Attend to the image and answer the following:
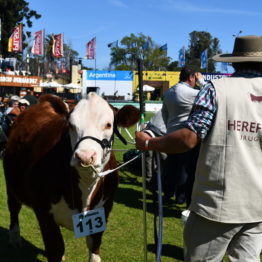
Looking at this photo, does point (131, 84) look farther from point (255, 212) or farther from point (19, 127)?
point (255, 212)

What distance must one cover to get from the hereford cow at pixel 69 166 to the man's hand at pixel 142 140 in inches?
18.1


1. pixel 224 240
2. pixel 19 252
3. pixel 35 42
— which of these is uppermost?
pixel 35 42

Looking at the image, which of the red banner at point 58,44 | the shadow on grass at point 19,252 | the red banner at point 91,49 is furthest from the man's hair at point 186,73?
the red banner at point 91,49

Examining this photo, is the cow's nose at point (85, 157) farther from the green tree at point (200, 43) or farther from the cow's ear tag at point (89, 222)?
the green tree at point (200, 43)

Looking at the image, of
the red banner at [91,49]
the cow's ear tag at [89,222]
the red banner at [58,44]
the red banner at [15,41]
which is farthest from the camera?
the red banner at [91,49]

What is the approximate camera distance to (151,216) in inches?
221

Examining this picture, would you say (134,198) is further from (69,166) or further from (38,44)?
(38,44)

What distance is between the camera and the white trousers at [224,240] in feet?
7.04

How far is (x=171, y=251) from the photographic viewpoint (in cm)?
442

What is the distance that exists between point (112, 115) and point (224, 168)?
140 centimetres

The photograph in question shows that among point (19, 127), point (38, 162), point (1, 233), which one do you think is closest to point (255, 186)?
point (38, 162)

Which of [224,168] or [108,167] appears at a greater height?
[224,168]

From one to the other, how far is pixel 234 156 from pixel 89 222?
1.68 m

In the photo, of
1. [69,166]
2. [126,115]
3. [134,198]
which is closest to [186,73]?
[126,115]
